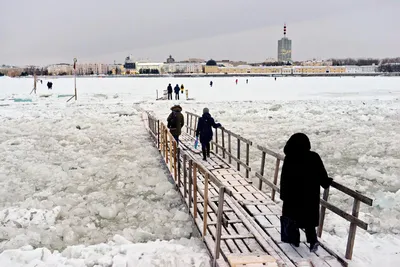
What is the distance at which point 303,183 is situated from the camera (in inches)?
186

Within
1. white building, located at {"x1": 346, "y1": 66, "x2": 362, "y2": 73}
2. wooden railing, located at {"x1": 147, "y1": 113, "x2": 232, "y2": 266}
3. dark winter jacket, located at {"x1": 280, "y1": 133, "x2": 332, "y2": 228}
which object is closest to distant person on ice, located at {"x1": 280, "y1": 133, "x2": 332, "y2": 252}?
dark winter jacket, located at {"x1": 280, "y1": 133, "x2": 332, "y2": 228}

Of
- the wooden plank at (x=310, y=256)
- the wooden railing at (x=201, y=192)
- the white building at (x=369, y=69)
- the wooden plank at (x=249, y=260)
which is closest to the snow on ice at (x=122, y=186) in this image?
the wooden railing at (x=201, y=192)

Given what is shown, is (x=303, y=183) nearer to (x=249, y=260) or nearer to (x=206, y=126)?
(x=249, y=260)

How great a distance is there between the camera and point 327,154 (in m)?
11.5

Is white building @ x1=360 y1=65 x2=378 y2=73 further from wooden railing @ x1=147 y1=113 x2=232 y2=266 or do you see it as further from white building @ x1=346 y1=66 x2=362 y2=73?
wooden railing @ x1=147 y1=113 x2=232 y2=266

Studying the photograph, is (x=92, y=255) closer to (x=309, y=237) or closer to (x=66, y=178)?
(x=309, y=237)

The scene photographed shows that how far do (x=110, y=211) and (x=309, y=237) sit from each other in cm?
390

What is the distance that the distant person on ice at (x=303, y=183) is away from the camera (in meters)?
4.71

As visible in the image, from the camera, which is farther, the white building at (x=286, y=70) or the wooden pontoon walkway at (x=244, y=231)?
the white building at (x=286, y=70)

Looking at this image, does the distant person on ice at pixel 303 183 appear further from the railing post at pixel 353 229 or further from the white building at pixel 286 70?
the white building at pixel 286 70

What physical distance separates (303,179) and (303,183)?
0.16ft

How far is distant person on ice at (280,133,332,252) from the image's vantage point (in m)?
4.71

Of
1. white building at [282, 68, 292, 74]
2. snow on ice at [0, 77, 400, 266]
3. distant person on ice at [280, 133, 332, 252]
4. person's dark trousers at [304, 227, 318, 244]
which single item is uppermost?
white building at [282, 68, 292, 74]

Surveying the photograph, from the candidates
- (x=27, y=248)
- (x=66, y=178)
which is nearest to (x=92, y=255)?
(x=27, y=248)
